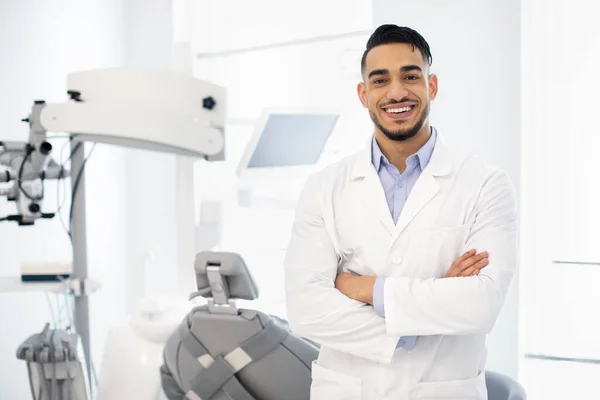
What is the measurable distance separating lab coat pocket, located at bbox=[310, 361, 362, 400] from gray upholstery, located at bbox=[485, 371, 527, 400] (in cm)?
56

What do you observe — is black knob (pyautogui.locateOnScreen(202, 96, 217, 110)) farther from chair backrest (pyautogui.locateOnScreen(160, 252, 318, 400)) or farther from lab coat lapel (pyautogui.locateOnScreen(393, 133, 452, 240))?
lab coat lapel (pyautogui.locateOnScreen(393, 133, 452, 240))

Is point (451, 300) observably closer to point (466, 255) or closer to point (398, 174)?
point (466, 255)

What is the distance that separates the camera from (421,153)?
1.73m

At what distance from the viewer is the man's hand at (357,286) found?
1.64 meters

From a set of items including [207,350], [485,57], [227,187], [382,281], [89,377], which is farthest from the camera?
[227,187]

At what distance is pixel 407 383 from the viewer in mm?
1626

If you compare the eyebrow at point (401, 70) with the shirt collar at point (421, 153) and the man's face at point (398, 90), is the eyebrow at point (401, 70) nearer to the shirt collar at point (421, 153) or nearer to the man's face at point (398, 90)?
the man's face at point (398, 90)

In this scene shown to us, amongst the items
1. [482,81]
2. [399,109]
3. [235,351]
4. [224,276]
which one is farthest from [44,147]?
[482,81]

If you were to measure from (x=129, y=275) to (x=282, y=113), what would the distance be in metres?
1.67

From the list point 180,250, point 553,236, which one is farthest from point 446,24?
point 180,250

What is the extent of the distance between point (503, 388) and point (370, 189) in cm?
75

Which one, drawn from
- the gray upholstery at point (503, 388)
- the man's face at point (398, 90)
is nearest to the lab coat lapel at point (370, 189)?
the man's face at point (398, 90)

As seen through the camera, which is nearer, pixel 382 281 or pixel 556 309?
pixel 382 281

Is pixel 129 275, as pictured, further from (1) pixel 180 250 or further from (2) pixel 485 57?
(2) pixel 485 57
